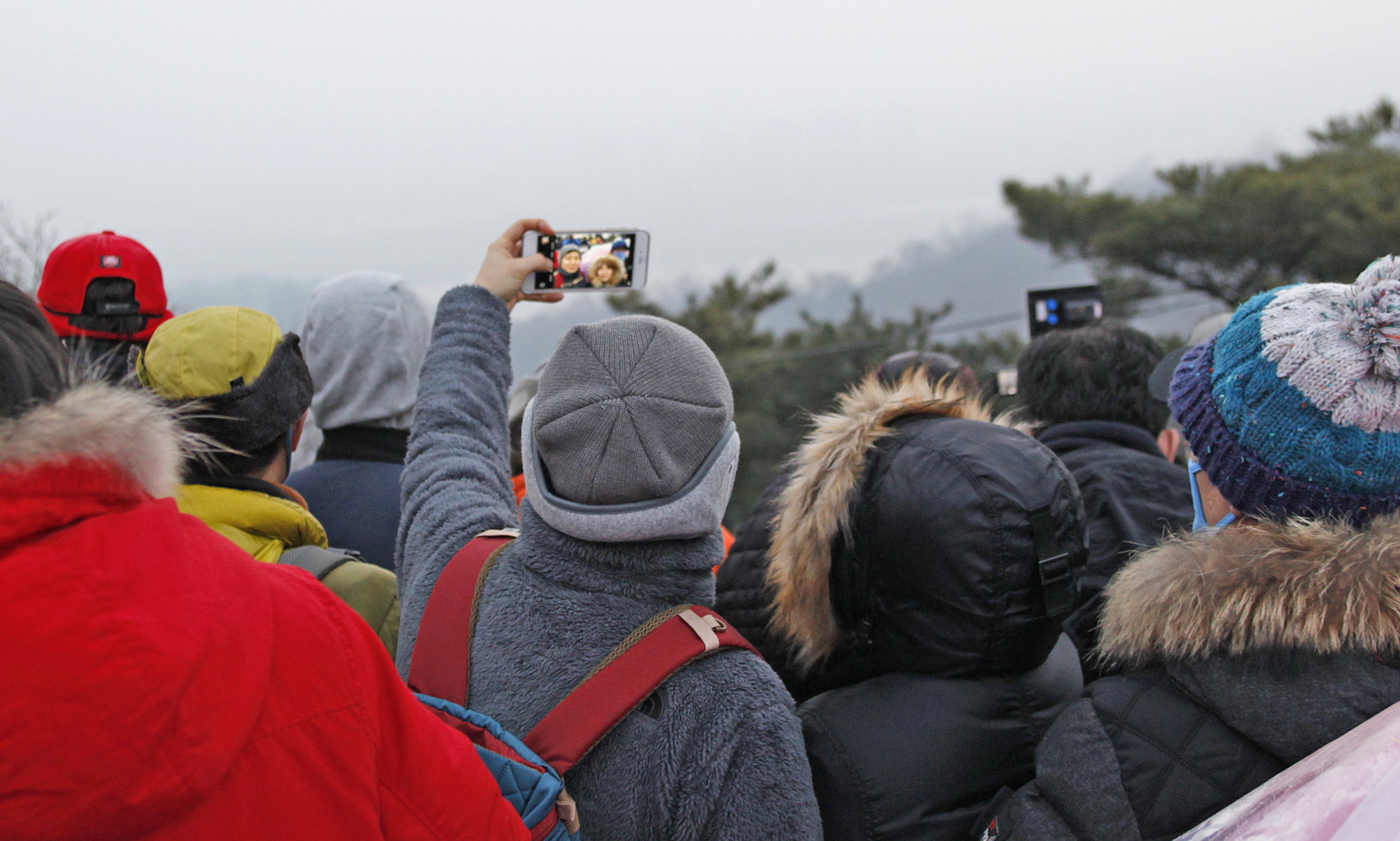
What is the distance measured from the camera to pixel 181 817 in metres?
0.76

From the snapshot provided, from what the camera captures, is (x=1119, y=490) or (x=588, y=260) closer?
(x=588, y=260)

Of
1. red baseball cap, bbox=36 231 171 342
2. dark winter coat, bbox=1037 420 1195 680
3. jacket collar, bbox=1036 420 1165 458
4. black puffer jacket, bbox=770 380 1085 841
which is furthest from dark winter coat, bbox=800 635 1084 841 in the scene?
red baseball cap, bbox=36 231 171 342

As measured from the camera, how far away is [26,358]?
2.51 feet

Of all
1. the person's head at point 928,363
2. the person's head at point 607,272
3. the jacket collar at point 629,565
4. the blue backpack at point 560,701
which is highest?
the person's head at point 607,272

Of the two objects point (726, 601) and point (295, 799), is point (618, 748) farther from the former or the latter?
point (726, 601)

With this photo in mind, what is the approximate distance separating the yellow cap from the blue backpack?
2.20 feet

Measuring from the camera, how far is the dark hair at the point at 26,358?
75cm

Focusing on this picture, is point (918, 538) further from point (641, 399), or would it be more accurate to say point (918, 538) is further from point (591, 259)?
point (591, 259)

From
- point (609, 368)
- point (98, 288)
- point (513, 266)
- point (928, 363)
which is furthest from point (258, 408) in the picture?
point (928, 363)

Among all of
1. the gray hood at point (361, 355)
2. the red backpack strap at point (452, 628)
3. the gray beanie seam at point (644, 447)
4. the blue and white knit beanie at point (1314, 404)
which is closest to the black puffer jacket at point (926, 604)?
the blue and white knit beanie at point (1314, 404)

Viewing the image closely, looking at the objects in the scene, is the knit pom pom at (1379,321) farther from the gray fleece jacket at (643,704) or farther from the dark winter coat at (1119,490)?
the dark winter coat at (1119,490)

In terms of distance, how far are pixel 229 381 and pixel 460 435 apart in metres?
0.42

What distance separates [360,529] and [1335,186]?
1615cm

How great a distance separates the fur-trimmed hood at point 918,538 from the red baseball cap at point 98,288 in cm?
168
